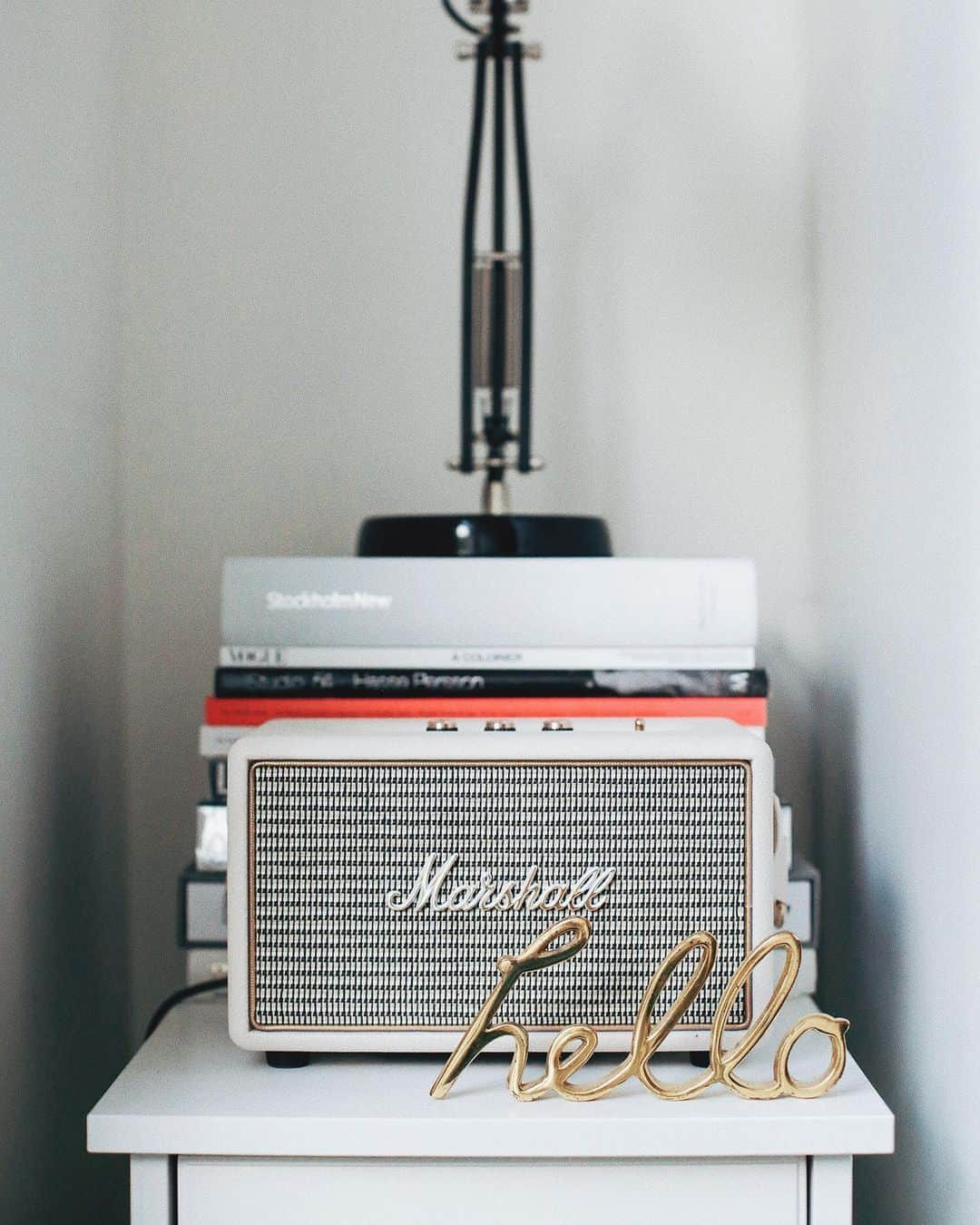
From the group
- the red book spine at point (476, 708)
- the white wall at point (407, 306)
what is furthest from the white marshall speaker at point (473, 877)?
the white wall at point (407, 306)

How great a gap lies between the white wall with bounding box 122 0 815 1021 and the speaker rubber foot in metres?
0.49

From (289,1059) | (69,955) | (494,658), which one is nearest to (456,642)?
(494,658)

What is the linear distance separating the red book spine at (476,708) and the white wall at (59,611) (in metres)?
0.17

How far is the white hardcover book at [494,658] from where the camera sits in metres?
0.95

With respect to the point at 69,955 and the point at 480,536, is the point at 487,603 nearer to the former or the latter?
the point at 480,536

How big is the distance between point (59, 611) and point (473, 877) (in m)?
0.46

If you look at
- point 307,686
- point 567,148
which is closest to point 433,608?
point 307,686

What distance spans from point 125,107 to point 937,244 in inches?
31.3

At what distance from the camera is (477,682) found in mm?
950

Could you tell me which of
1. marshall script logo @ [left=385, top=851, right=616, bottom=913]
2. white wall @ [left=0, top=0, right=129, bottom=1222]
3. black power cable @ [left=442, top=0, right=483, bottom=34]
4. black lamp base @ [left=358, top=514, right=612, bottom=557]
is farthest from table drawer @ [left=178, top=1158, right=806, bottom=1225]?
black power cable @ [left=442, top=0, right=483, bottom=34]

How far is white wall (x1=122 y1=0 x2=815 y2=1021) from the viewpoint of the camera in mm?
1255

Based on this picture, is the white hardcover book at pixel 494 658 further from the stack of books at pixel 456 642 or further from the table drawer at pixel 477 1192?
the table drawer at pixel 477 1192

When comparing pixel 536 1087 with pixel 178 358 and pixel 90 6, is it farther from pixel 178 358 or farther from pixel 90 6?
pixel 90 6

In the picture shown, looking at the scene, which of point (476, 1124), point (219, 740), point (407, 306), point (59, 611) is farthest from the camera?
point (407, 306)
